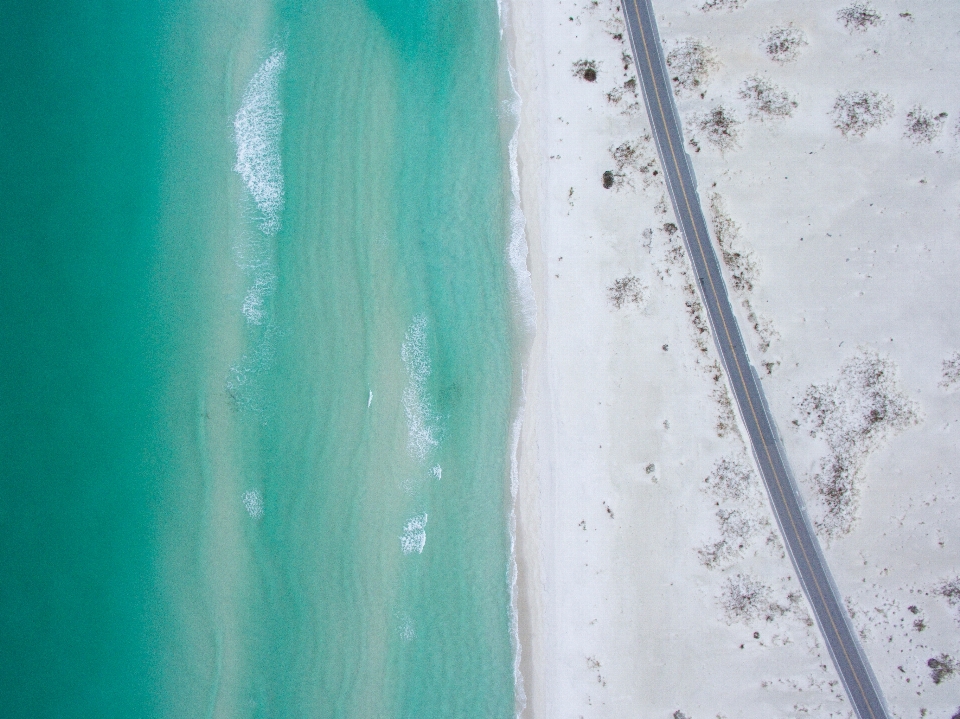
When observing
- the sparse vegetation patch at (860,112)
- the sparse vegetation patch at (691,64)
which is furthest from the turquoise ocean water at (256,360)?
the sparse vegetation patch at (860,112)

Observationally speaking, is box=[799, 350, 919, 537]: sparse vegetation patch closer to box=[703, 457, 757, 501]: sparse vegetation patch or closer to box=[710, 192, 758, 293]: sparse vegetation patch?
box=[703, 457, 757, 501]: sparse vegetation patch

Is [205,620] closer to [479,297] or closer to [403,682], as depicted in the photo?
[403,682]

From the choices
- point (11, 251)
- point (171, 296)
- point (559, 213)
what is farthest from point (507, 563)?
point (11, 251)

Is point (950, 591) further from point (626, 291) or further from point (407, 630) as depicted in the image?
point (407, 630)

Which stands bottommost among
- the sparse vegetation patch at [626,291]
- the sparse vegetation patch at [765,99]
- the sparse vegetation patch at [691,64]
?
the sparse vegetation patch at [626,291]

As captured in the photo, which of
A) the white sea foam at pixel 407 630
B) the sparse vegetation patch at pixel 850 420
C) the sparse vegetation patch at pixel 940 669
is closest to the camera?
the sparse vegetation patch at pixel 940 669

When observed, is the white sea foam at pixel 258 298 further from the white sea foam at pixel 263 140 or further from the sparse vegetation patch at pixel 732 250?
the sparse vegetation patch at pixel 732 250

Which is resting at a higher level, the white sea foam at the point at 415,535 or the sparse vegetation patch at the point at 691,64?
the sparse vegetation patch at the point at 691,64
